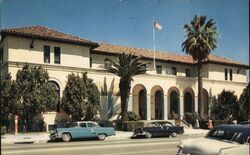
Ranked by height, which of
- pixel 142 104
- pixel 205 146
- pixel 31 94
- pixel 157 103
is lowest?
pixel 205 146

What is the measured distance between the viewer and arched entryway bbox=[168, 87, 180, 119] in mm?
47706

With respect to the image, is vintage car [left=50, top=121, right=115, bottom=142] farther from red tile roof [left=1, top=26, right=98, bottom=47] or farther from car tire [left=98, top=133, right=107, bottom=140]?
red tile roof [left=1, top=26, right=98, bottom=47]

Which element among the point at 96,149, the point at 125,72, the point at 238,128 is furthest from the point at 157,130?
the point at 238,128

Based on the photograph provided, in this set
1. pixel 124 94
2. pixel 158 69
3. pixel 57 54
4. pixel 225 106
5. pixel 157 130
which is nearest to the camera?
pixel 157 130

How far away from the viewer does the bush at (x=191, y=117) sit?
152 ft

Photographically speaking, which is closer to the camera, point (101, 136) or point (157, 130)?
point (101, 136)

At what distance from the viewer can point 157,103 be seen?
4816 centimetres

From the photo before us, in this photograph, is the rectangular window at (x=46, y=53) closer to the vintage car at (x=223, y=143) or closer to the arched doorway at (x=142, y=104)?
the arched doorway at (x=142, y=104)

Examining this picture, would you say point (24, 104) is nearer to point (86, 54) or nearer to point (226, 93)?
point (86, 54)

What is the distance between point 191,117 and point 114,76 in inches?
426

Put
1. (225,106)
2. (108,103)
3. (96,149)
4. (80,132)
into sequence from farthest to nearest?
1. (225,106)
2. (108,103)
3. (80,132)
4. (96,149)

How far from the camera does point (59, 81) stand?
37.5 meters

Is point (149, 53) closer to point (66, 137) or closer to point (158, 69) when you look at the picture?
point (158, 69)

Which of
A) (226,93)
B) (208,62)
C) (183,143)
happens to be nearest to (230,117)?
(226,93)
